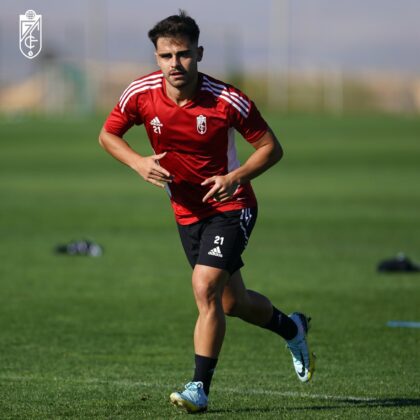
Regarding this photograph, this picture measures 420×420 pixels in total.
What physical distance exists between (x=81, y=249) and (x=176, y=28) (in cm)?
1212

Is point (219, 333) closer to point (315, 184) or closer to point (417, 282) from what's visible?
point (417, 282)

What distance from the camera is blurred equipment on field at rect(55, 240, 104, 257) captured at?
66.5 feet

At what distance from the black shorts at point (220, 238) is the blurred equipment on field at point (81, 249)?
37.1 feet

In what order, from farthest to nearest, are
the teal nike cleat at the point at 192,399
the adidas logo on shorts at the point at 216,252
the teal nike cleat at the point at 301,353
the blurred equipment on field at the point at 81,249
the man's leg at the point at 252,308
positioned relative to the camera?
the blurred equipment on field at the point at 81,249, the teal nike cleat at the point at 301,353, the man's leg at the point at 252,308, the adidas logo on shorts at the point at 216,252, the teal nike cleat at the point at 192,399

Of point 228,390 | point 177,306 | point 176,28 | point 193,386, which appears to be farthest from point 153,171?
point 177,306

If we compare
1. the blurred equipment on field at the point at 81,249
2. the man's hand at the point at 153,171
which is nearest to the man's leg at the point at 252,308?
the man's hand at the point at 153,171

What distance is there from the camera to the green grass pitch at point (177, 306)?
363 inches

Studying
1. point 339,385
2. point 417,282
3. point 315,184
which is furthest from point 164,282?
point 315,184

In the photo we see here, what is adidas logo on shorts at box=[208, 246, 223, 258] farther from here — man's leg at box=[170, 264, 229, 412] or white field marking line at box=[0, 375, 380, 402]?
white field marking line at box=[0, 375, 380, 402]

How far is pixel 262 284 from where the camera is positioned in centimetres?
1692

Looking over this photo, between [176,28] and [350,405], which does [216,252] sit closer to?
[350,405]

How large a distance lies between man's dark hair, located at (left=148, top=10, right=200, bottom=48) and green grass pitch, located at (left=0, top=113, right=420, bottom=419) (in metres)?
2.67

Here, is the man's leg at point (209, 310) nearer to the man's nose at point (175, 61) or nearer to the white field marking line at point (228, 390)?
the white field marking line at point (228, 390)

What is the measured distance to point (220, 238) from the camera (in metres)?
8.79
